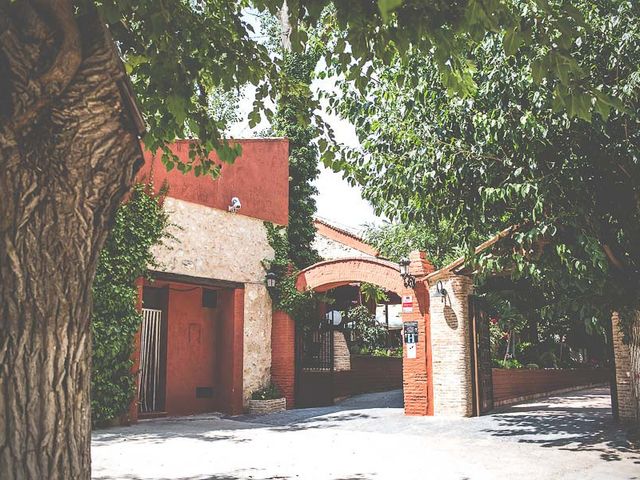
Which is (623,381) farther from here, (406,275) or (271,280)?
(271,280)

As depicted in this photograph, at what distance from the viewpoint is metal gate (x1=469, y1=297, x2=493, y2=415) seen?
1295 cm

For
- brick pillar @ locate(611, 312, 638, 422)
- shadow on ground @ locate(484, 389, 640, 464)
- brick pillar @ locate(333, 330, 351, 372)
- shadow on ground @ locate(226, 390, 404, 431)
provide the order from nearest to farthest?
shadow on ground @ locate(484, 389, 640, 464)
brick pillar @ locate(611, 312, 638, 422)
shadow on ground @ locate(226, 390, 404, 431)
brick pillar @ locate(333, 330, 351, 372)

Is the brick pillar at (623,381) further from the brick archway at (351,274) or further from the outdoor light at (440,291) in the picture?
the brick archway at (351,274)

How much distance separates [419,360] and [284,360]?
3611 millimetres

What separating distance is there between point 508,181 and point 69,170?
22.1 ft

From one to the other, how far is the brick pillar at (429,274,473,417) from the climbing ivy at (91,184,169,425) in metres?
6.15

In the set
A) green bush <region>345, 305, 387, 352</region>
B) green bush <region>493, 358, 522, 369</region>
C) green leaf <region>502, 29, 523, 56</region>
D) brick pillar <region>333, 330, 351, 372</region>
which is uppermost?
green leaf <region>502, 29, 523, 56</region>

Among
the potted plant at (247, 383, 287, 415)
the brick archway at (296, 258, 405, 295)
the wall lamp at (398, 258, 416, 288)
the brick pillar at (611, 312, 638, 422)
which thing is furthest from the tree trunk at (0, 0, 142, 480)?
the potted plant at (247, 383, 287, 415)

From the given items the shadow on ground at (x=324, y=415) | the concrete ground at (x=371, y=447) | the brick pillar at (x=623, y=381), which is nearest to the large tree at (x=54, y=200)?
the concrete ground at (x=371, y=447)

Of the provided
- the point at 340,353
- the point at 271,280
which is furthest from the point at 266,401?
the point at 340,353

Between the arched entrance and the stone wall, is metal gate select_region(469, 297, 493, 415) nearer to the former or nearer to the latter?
the arched entrance

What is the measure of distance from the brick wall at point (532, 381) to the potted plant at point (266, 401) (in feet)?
16.5

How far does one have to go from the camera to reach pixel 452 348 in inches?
511

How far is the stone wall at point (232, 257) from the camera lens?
13547mm
